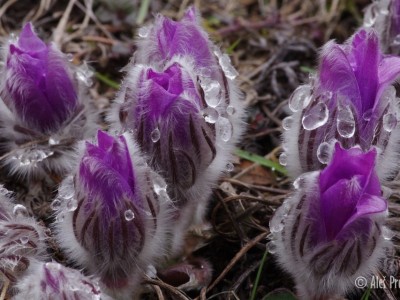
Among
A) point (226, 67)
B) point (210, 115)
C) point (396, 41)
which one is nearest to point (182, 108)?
point (210, 115)

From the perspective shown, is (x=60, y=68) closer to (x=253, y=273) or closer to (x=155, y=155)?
(x=155, y=155)

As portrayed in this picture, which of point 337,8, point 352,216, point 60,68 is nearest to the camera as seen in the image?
point 352,216

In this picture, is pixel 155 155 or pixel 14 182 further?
pixel 14 182

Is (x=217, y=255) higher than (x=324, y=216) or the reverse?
the reverse

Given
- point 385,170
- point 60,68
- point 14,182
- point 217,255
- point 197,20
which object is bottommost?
point 217,255

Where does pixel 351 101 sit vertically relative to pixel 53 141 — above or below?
above

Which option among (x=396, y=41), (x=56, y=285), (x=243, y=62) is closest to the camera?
(x=56, y=285)

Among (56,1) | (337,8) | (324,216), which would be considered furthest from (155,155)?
(337,8)

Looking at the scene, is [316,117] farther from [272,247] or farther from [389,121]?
[272,247]

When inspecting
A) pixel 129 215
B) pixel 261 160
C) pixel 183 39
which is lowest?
pixel 261 160
